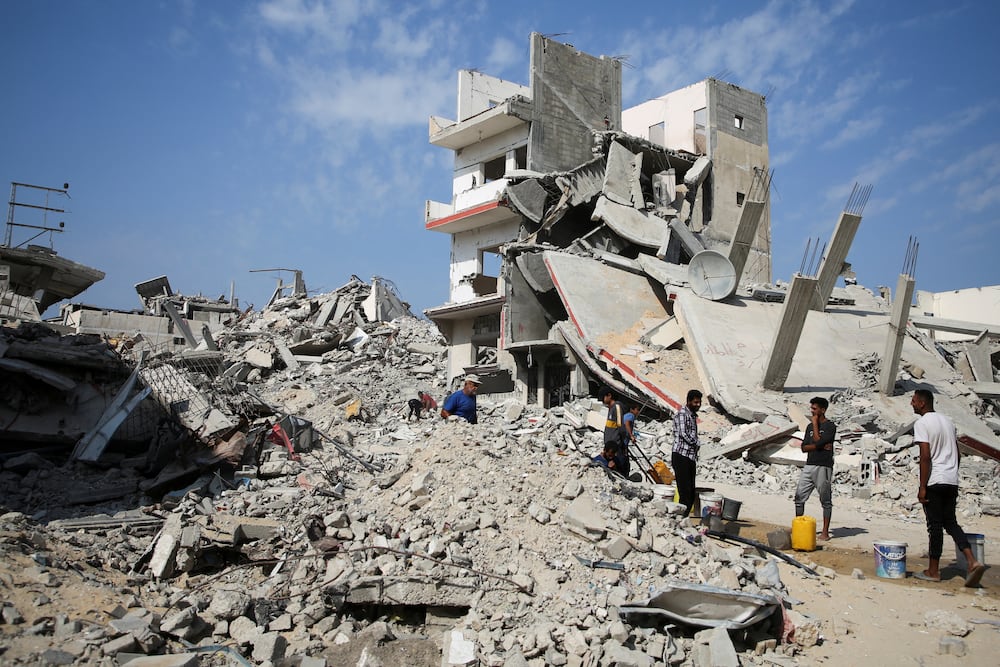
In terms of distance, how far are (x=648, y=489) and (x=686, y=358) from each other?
27.0ft

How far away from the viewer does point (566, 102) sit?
28.7 metres

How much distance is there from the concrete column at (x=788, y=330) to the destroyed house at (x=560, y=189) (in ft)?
19.7

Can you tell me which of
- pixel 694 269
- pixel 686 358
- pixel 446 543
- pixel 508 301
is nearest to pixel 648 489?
pixel 446 543

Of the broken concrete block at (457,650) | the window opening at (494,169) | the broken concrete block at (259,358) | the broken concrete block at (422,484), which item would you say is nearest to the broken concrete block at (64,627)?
the broken concrete block at (457,650)

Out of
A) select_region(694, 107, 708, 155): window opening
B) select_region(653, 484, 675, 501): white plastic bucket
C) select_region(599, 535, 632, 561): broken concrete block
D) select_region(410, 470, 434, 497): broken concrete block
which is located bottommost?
select_region(599, 535, 632, 561): broken concrete block

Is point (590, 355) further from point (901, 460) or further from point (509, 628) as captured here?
point (509, 628)

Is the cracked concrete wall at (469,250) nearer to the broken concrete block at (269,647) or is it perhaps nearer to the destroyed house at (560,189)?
the destroyed house at (560,189)

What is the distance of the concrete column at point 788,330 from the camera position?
12.7 metres

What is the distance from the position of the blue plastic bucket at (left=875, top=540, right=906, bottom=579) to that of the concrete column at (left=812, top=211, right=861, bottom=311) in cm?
950

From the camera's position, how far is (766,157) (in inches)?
1201

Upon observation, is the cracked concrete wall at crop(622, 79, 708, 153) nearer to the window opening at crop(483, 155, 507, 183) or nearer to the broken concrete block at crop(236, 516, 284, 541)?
the window opening at crop(483, 155, 507, 183)

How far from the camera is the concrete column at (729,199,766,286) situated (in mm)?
17188

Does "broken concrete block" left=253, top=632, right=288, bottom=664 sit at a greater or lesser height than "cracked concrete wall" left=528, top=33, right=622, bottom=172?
lesser

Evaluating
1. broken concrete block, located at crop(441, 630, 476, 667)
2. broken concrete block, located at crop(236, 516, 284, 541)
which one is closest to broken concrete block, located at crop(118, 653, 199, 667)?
broken concrete block, located at crop(441, 630, 476, 667)
